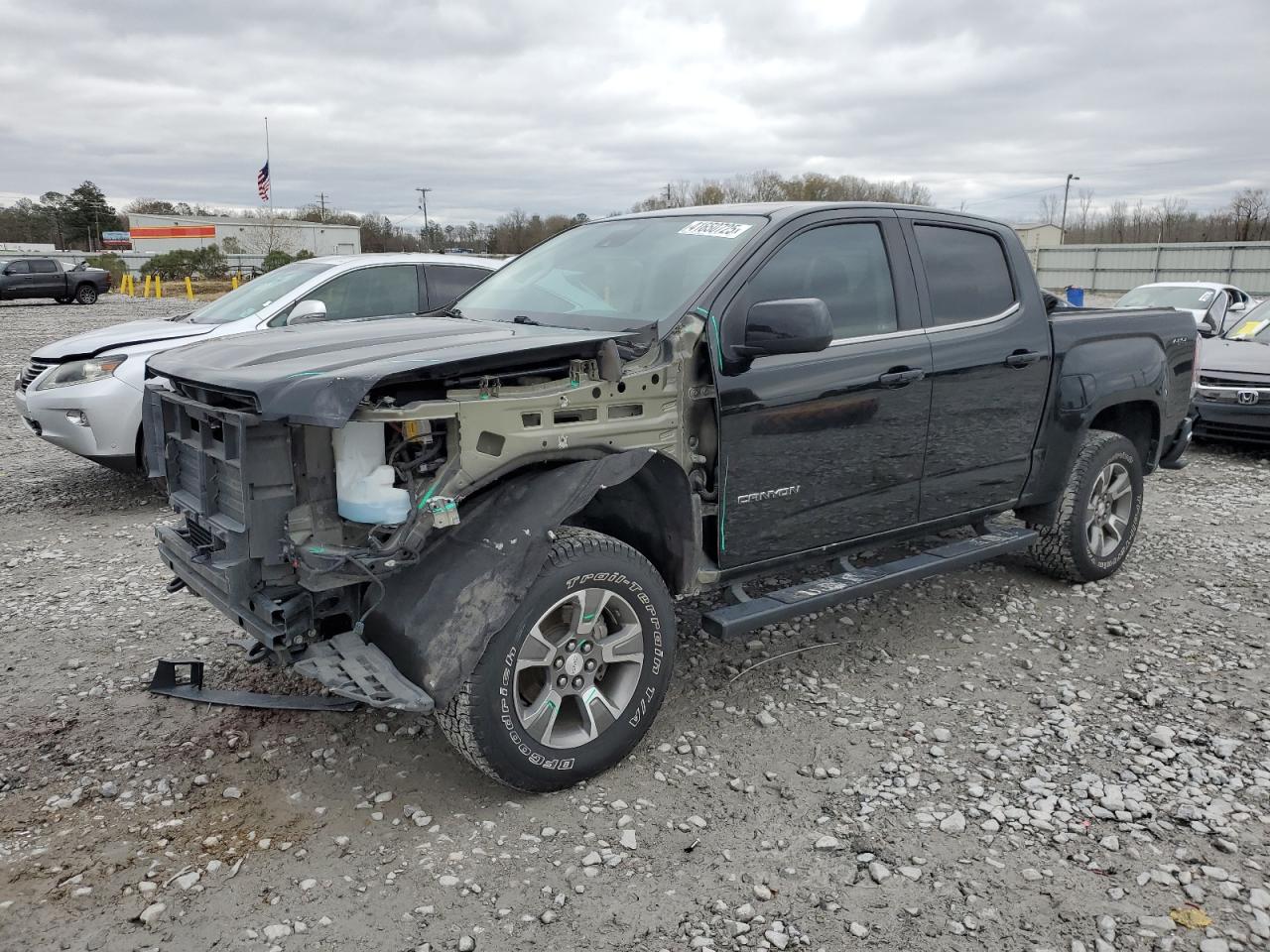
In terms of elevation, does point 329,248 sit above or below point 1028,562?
above

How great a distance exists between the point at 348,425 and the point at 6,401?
11134mm

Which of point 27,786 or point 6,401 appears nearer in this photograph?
point 27,786

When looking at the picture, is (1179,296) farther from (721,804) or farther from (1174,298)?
(721,804)

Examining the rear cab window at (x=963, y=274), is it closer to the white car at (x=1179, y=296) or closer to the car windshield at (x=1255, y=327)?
the car windshield at (x=1255, y=327)

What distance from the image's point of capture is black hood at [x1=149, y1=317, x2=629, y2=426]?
2.72 meters

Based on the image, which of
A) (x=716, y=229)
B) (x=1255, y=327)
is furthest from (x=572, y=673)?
(x=1255, y=327)

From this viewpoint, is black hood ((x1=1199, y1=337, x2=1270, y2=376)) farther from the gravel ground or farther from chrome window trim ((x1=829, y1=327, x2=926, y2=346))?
chrome window trim ((x1=829, y1=327, x2=926, y2=346))

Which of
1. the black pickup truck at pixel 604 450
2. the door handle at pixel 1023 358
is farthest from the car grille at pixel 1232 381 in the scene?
the door handle at pixel 1023 358

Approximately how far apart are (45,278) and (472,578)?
1286 inches

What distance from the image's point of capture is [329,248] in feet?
199

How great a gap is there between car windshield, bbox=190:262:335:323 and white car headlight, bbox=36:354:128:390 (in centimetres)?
87

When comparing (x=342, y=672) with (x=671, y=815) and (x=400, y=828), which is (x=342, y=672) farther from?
(x=671, y=815)

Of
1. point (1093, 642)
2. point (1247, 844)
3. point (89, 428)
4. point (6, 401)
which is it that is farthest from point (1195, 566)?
point (6, 401)

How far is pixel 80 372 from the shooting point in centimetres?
677
